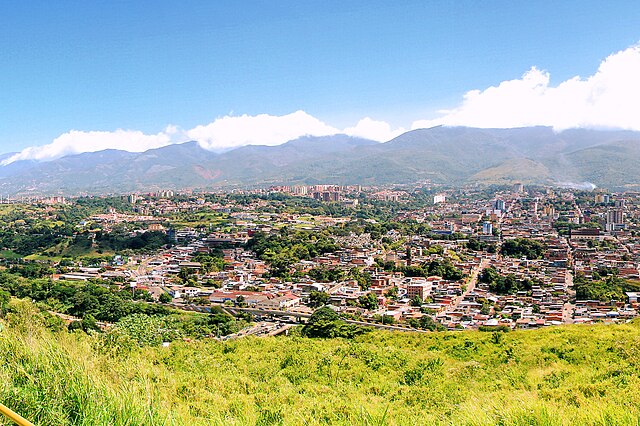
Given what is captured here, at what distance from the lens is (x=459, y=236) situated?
3212 cm

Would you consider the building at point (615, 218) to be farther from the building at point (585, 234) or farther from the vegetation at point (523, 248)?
the vegetation at point (523, 248)

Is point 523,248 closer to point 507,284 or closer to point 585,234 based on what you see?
point 585,234

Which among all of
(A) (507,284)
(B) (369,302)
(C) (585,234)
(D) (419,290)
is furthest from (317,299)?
(C) (585,234)

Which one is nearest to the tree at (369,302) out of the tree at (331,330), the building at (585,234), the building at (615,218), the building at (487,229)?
the tree at (331,330)

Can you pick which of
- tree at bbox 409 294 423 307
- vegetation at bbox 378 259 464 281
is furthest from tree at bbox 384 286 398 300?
vegetation at bbox 378 259 464 281

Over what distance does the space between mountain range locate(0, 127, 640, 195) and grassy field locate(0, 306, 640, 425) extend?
→ 7681 cm

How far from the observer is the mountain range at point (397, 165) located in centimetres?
9581

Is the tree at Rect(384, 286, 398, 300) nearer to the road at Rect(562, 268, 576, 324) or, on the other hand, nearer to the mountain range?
the road at Rect(562, 268, 576, 324)

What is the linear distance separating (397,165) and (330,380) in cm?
11011

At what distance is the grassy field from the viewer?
220cm

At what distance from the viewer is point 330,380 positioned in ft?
18.9

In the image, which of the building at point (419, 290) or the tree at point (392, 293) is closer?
the tree at point (392, 293)

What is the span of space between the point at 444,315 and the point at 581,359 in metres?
8.92

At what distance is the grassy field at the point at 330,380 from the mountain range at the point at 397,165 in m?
76.8
